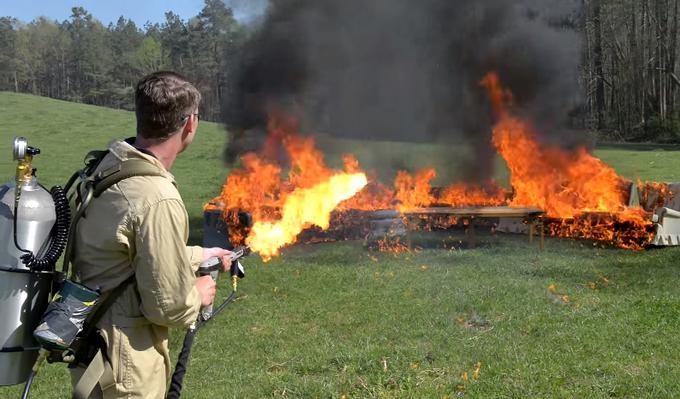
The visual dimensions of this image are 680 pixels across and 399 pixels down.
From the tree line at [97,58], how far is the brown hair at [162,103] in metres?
54.9

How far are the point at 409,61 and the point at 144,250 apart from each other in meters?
14.8

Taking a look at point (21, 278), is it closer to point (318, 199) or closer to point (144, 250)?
point (144, 250)

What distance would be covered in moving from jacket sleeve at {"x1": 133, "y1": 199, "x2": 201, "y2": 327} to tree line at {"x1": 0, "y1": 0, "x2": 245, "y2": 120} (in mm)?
55186

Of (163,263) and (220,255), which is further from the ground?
(163,263)

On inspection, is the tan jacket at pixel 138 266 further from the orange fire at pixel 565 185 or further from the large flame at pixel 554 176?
the large flame at pixel 554 176

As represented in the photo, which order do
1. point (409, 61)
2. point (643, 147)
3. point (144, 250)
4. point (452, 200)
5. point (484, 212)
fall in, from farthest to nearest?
point (643, 147) < point (409, 61) < point (452, 200) < point (484, 212) < point (144, 250)

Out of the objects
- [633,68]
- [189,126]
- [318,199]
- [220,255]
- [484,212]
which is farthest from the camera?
[633,68]

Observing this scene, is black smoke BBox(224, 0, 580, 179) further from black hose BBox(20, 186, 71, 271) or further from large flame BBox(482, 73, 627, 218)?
black hose BBox(20, 186, 71, 271)

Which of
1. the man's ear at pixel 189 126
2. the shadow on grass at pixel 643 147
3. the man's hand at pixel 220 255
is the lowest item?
the shadow on grass at pixel 643 147

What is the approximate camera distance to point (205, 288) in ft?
8.75

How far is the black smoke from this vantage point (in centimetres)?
1380

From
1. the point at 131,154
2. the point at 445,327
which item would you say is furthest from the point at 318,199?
the point at 131,154

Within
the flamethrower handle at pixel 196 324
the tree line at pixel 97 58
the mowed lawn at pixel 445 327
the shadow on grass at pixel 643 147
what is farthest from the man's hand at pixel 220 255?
the tree line at pixel 97 58

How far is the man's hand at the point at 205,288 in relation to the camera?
8.59ft
